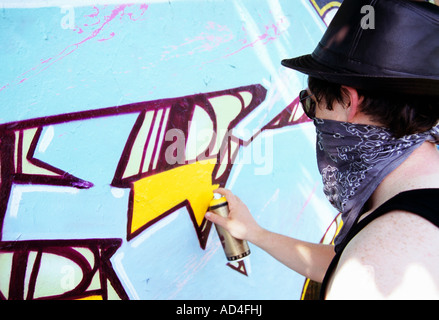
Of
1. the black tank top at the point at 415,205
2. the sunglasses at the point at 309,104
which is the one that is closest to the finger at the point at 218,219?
the sunglasses at the point at 309,104

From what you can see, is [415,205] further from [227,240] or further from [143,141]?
[143,141]

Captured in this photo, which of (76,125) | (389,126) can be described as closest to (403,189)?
(389,126)

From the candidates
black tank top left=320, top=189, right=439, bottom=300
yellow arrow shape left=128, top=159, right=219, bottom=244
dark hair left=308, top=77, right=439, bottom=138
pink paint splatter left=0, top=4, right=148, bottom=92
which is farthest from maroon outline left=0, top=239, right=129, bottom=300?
dark hair left=308, top=77, right=439, bottom=138

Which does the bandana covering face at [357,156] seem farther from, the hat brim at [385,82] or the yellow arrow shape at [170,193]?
the yellow arrow shape at [170,193]

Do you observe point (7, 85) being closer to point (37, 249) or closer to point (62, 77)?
point (62, 77)

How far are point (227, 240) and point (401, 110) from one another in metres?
1.17

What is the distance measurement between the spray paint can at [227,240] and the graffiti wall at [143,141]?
0.38m

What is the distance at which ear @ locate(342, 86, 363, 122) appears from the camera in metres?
1.46

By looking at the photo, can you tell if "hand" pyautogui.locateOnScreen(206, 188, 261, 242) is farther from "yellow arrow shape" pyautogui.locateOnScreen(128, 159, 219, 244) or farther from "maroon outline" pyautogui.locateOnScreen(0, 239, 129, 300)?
"maroon outline" pyautogui.locateOnScreen(0, 239, 129, 300)

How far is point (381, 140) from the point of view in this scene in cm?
147

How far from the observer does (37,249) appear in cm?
197

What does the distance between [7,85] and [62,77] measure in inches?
10.0

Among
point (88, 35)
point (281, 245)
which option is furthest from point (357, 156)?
point (88, 35)

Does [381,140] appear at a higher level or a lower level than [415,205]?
higher
